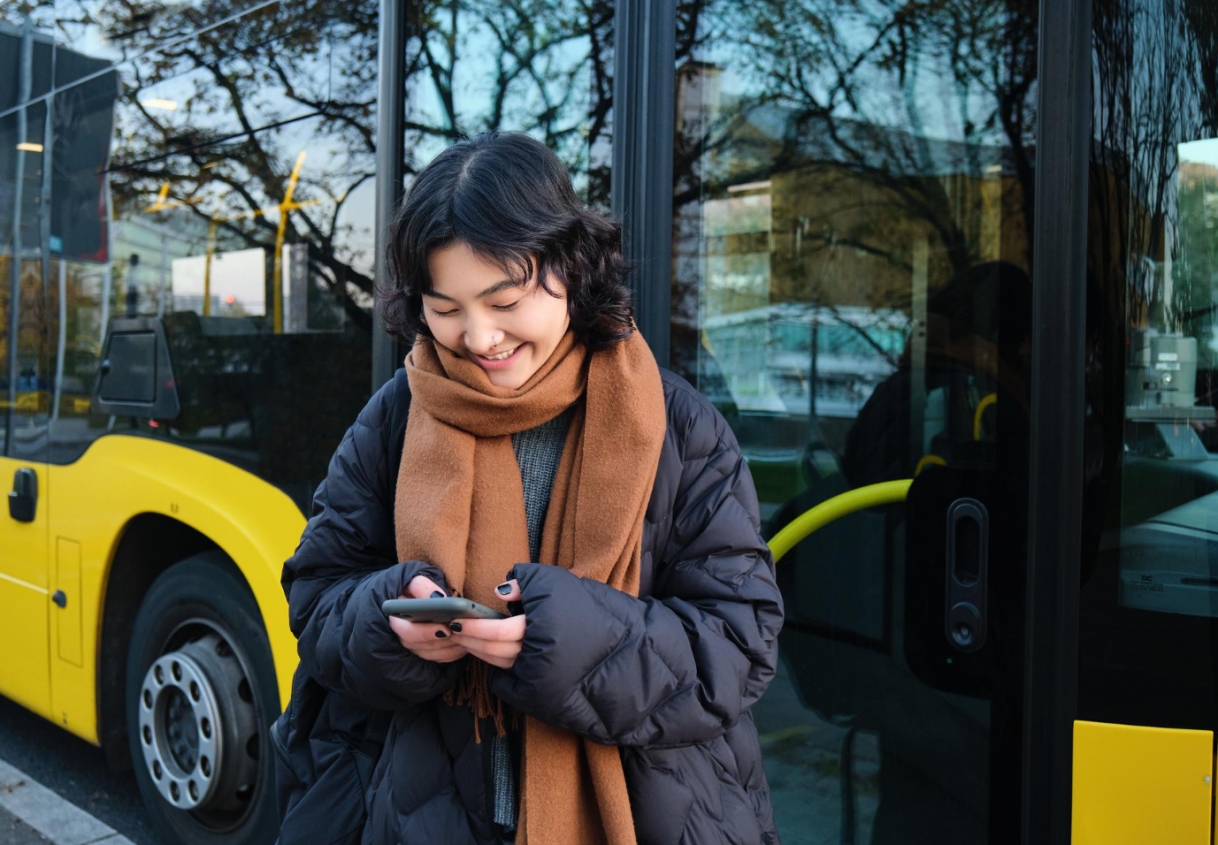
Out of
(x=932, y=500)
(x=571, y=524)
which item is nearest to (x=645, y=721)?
(x=571, y=524)

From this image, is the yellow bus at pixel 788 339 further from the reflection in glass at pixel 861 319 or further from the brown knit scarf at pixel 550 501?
the brown knit scarf at pixel 550 501

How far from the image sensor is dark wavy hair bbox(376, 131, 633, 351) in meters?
1.42

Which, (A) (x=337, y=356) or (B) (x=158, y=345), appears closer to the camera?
(A) (x=337, y=356)

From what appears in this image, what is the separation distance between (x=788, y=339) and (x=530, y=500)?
1279mm

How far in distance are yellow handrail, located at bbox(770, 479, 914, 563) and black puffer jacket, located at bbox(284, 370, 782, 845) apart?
904 mm

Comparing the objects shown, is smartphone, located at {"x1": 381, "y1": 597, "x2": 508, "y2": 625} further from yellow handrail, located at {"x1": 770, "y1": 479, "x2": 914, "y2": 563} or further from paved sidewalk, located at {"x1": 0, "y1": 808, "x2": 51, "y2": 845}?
paved sidewalk, located at {"x1": 0, "y1": 808, "x2": 51, "y2": 845}

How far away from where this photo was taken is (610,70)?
234 cm

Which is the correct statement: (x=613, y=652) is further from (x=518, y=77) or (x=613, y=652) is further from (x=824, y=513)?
(x=518, y=77)

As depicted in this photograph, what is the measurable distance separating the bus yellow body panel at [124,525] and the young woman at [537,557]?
1471 millimetres

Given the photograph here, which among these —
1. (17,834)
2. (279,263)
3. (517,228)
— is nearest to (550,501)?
(517,228)

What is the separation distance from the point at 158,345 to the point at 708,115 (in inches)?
72.5

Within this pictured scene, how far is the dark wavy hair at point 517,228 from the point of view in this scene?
1.42 metres

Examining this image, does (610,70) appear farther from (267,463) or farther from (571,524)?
(267,463)

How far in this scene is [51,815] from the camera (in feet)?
12.4
